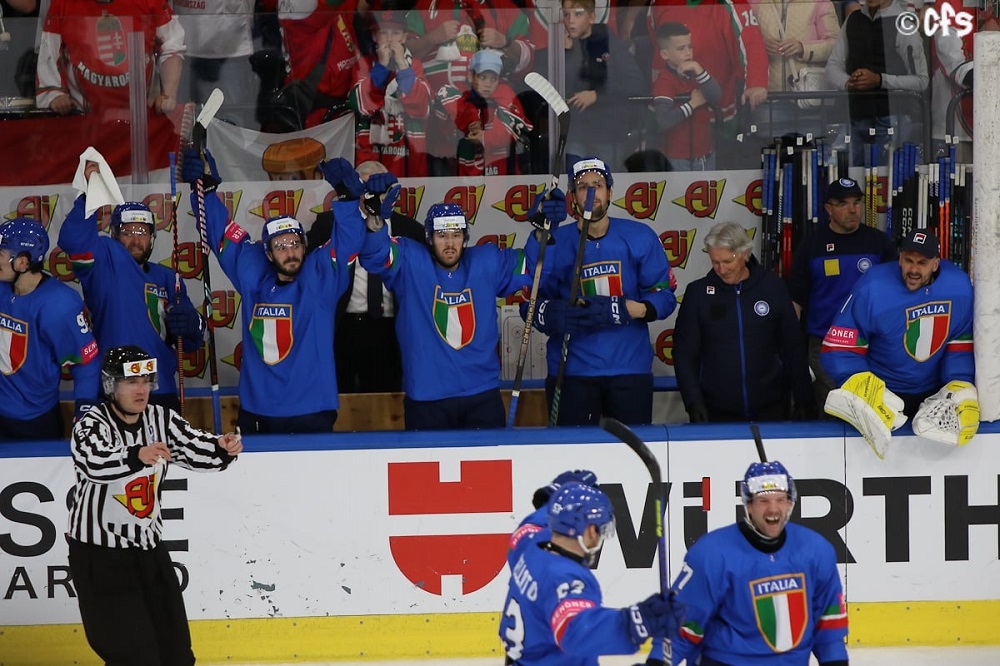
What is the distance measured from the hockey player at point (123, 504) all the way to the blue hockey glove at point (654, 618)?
5.34ft

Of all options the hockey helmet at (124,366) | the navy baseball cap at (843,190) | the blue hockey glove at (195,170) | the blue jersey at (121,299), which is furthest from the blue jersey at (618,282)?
the hockey helmet at (124,366)

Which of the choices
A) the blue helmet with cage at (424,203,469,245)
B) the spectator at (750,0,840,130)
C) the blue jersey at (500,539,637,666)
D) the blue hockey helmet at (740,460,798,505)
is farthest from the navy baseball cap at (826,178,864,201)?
the blue jersey at (500,539,637,666)

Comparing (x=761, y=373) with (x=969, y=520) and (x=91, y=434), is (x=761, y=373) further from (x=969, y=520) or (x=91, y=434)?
(x=91, y=434)

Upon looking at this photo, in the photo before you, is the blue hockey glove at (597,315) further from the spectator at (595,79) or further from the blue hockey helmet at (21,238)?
the blue hockey helmet at (21,238)

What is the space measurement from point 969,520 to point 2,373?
3825 mm

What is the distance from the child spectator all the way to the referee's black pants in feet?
9.76

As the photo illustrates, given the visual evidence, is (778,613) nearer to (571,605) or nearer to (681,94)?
(571,605)

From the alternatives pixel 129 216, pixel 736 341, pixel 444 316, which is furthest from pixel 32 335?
pixel 736 341

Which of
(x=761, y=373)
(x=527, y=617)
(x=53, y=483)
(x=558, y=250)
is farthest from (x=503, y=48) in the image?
(x=527, y=617)

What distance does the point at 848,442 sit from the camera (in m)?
5.39

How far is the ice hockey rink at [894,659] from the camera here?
524cm

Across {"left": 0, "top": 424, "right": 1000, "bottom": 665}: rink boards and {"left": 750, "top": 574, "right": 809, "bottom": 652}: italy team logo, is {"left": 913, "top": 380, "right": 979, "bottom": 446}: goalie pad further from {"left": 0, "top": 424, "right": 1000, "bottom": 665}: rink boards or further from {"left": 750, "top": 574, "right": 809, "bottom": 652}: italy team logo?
{"left": 750, "top": 574, "right": 809, "bottom": 652}: italy team logo

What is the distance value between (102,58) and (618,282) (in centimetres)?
276

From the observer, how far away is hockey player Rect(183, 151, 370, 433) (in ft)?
18.6
